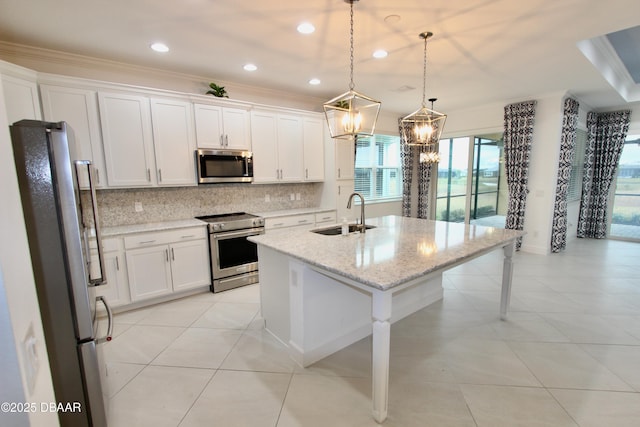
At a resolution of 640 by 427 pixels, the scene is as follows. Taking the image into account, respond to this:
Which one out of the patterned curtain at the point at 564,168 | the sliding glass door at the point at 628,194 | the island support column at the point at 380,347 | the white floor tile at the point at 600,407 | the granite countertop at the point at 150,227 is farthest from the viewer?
the sliding glass door at the point at 628,194

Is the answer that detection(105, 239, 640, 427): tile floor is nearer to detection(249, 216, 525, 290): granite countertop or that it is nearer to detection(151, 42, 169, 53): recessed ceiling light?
detection(249, 216, 525, 290): granite countertop

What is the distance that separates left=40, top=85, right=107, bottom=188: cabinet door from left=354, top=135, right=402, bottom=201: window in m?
4.14

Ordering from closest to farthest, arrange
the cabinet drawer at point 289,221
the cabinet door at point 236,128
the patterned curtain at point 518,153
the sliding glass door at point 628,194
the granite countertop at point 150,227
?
the granite countertop at point 150,227, the cabinet door at point 236,128, the cabinet drawer at point 289,221, the patterned curtain at point 518,153, the sliding glass door at point 628,194

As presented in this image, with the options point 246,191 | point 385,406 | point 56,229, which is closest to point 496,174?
point 246,191

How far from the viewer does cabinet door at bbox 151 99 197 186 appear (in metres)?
3.38

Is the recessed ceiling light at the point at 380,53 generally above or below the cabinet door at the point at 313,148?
above

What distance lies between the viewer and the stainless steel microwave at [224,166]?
3650 millimetres

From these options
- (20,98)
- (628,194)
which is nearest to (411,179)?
(628,194)

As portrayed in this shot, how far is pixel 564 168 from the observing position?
4.89m

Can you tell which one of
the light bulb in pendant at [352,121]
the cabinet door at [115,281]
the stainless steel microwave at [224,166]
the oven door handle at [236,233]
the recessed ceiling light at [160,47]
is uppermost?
the recessed ceiling light at [160,47]

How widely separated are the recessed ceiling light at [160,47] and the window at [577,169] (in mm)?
6992

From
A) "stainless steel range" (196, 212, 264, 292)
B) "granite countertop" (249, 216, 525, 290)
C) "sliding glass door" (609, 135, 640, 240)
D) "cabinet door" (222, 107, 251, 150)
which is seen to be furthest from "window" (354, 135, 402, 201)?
"sliding glass door" (609, 135, 640, 240)

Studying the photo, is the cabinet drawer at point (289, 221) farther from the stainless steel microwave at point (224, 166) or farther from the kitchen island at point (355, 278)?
the kitchen island at point (355, 278)

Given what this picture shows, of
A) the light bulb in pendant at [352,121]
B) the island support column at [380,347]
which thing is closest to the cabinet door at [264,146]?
the light bulb in pendant at [352,121]
